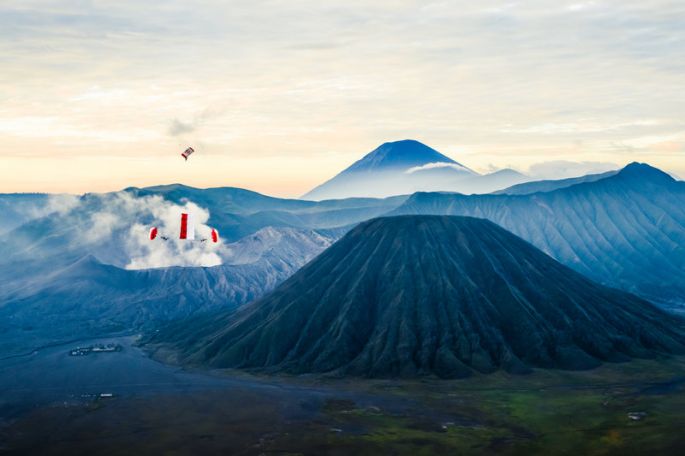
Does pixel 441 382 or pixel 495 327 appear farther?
pixel 495 327

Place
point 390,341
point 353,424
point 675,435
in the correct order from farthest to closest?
point 390,341 < point 353,424 < point 675,435

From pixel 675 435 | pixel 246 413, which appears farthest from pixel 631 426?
pixel 246 413

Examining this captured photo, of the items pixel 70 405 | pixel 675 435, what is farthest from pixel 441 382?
pixel 70 405

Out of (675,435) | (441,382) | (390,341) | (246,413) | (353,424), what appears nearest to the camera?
(675,435)

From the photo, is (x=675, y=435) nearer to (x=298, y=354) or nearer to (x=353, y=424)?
(x=353, y=424)

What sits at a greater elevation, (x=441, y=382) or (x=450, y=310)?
(x=450, y=310)

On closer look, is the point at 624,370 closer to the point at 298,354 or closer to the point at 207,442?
the point at 298,354
